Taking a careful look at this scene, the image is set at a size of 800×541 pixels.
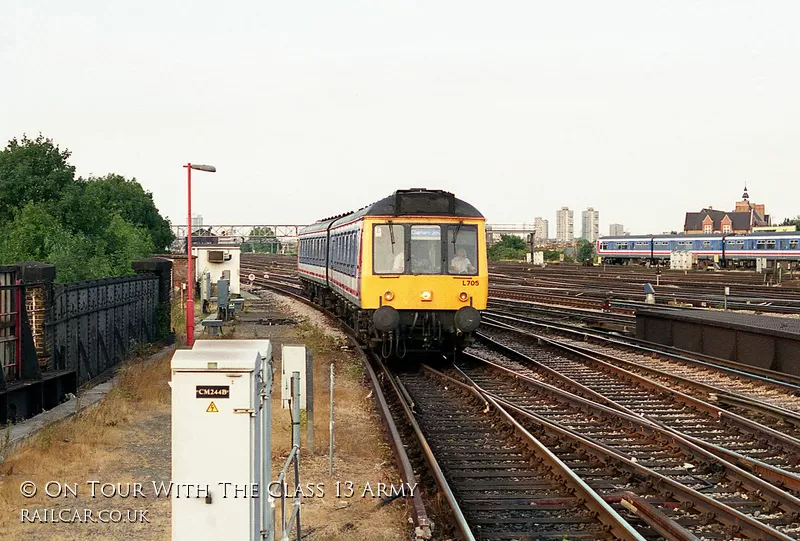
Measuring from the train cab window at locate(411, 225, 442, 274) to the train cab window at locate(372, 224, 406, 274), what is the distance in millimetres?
204

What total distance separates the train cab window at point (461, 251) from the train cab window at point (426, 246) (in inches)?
7.3

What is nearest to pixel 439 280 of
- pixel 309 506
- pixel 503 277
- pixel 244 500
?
pixel 309 506

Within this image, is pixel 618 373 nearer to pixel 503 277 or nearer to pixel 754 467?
pixel 754 467

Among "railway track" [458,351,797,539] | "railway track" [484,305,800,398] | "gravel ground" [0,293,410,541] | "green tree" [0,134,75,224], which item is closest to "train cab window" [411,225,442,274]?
"gravel ground" [0,293,410,541]

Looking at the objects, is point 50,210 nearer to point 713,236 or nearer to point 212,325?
point 212,325

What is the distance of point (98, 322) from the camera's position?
16.5 m

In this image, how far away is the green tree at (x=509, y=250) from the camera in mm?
96213

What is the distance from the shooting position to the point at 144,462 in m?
9.39

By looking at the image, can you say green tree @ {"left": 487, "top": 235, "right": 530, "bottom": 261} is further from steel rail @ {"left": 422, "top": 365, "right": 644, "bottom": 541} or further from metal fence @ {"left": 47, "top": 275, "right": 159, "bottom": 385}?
steel rail @ {"left": 422, "top": 365, "right": 644, "bottom": 541}

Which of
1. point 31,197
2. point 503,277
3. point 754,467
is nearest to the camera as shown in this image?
point 754,467

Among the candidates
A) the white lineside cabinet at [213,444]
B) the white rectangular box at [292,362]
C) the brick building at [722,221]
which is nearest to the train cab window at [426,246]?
the white rectangular box at [292,362]

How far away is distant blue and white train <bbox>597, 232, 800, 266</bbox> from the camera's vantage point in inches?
2180

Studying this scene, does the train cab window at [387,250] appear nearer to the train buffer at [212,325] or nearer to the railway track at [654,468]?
the railway track at [654,468]

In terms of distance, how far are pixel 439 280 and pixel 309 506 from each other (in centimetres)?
788
